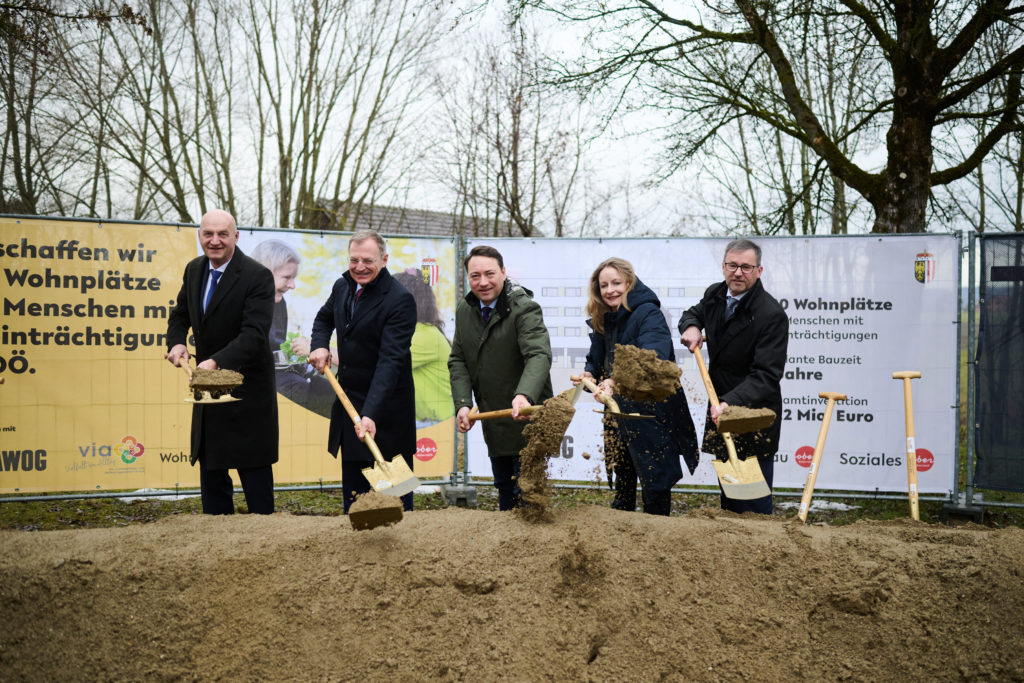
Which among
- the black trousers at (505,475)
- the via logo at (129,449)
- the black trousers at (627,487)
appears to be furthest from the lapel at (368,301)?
the via logo at (129,449)

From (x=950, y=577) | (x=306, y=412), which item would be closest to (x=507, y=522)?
(x=950, y=577)

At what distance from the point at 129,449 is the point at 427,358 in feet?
7.76

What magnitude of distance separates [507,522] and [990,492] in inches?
195

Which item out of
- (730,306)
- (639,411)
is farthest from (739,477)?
(730,306)

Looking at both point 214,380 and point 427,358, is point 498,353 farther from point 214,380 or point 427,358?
point 427,358

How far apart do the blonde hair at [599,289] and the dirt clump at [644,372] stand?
0.56 meters

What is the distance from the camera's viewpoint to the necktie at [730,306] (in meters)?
3.96

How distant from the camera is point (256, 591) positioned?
2816 mm

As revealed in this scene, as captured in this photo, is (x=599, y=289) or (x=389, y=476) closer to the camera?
(x=389, y=476)

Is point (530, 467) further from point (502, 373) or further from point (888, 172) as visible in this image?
point (888, 172)

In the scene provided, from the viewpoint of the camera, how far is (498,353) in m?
3.95

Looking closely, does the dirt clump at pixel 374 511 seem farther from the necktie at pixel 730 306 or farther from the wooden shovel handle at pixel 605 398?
the necktie at pixel 730 306

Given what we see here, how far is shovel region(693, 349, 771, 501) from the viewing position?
3615mm

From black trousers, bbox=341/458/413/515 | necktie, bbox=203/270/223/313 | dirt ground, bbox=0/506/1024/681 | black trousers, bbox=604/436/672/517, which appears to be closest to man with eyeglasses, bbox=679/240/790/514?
black trousers, bbox=604/436/672/517
